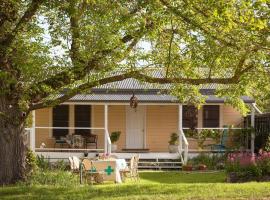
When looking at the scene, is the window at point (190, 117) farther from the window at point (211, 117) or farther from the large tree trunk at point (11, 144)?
the large tree trunk at point (11, 144)

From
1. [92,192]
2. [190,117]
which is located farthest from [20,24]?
[190,117]

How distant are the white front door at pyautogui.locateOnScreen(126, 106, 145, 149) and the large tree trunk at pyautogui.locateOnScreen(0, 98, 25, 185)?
12.4 metres

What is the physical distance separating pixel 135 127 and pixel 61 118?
12.2ft

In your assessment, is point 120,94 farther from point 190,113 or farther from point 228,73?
point 228,73

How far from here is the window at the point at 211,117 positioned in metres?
29.9

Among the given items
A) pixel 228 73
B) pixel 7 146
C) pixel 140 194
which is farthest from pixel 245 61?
pixel 7 146

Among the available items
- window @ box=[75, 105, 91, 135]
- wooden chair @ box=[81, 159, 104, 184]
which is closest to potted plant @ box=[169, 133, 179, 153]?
window @ box=[75, 105, 91, 135]

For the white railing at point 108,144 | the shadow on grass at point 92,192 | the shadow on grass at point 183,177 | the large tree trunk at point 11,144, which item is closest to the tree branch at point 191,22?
the shadow on grass at point 92,192

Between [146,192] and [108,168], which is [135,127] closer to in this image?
[108,168]

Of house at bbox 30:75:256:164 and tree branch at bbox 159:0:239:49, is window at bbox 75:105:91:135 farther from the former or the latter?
tree branch at bbox 159:0:239:49

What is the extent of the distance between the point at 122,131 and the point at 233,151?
5.81 meters

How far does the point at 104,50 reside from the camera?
14758 mm

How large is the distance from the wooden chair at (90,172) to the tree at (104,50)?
95.1 inches

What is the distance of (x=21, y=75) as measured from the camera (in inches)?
632
